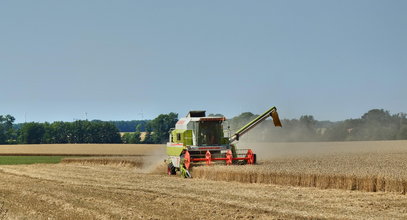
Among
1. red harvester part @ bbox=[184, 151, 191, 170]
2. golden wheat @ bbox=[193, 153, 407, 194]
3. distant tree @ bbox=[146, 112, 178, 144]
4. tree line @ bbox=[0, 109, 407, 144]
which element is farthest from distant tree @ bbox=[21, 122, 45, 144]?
golden wheat @ bbox=[193, 153, 407, 194]

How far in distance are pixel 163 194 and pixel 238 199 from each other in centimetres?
333

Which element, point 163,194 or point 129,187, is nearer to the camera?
point 163,194

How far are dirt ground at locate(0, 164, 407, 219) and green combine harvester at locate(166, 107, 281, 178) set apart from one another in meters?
7.32

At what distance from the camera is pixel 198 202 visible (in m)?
17.6

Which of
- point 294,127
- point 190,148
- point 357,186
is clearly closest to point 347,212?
point 357,186

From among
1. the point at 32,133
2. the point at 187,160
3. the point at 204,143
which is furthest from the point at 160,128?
the point at 187,160

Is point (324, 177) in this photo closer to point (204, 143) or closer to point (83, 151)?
point (204, 143)

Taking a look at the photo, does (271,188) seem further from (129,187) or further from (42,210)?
(42,210)

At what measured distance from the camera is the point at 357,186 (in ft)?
67.4

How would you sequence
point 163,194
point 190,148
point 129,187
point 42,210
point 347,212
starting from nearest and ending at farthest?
point 347,212 → point 42,210 → point 163,194 → point 129,187 → point 190,148

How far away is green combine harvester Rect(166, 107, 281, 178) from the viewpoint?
30922 mm

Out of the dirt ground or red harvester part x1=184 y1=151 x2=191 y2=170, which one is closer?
the dirt ground

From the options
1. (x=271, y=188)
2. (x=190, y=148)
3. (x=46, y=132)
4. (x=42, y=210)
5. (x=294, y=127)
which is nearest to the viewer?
(x=42, y=210)

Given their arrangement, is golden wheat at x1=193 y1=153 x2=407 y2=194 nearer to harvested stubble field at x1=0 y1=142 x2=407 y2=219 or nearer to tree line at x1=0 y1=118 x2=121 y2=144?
harvested stubble field at x1=0 y1=142 x2=407 y2=219
